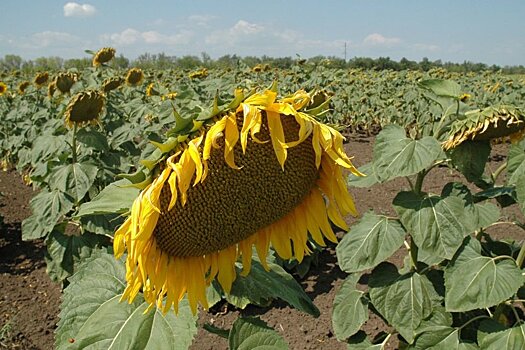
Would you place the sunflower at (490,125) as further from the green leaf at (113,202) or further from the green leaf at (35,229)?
the green leaf at (35,229)

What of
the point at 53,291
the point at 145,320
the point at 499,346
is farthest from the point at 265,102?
the point at 53,291

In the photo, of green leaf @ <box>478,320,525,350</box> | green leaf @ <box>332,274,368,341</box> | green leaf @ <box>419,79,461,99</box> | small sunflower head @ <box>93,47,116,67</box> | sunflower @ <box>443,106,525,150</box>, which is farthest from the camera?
small sunflower head @ <box>93,47,116,67</box>

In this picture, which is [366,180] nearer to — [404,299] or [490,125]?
[404,299]

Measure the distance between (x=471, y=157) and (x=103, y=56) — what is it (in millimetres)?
4916

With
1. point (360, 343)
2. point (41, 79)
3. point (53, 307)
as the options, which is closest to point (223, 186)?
point (360, 343)

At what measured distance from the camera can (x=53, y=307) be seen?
3.85m

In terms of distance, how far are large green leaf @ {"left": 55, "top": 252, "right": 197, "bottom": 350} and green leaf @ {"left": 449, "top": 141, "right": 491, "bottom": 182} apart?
1339 millimetres

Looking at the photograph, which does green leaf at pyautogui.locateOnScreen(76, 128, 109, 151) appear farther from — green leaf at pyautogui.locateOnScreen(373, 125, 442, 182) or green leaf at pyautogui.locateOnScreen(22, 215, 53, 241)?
green leaf at pyautogui.locateOnScreen(373, 125, 442, 182)

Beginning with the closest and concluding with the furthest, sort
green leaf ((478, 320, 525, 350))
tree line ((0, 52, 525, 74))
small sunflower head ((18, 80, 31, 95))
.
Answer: green leaf ((478, 320, 525, 350))
small sunflower head ((18, 80, 31, 95))
tree line ((0, 52, 525, 74))

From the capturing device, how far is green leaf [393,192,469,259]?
2176 millimetres

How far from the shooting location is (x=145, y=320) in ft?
3.86

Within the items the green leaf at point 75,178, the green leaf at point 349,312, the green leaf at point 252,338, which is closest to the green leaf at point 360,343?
the green leaf at point 349,312

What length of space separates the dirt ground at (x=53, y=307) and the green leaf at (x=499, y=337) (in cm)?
104

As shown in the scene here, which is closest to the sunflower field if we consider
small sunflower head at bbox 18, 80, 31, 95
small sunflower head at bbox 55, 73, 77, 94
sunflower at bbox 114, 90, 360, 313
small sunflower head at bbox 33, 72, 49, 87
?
sunflower at bbox 114, 90, 360, 313
